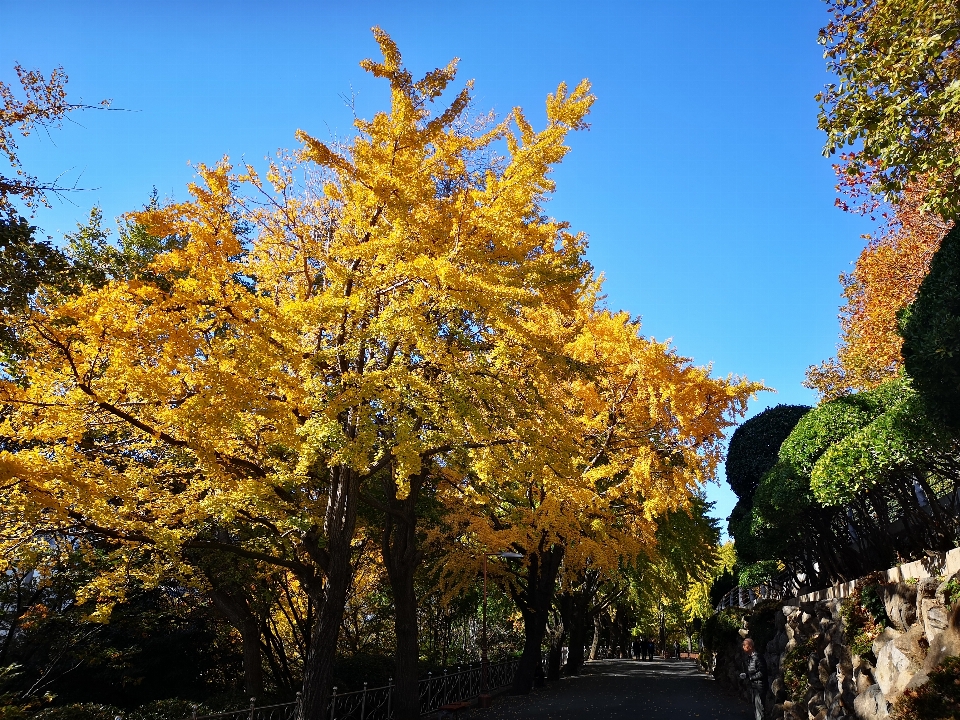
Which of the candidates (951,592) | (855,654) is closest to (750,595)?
(855,654)

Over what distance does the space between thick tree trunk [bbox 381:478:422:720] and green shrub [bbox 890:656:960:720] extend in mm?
8622

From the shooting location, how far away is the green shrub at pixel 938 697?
6438 millimetres

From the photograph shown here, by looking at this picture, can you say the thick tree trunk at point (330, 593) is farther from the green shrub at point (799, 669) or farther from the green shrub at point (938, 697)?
the green shrub at point (799, 669)

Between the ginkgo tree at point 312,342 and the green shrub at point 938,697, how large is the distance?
5478mm

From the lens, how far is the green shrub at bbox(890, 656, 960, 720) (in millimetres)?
6438

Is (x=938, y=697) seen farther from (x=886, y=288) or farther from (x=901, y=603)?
(x=886, y=288)

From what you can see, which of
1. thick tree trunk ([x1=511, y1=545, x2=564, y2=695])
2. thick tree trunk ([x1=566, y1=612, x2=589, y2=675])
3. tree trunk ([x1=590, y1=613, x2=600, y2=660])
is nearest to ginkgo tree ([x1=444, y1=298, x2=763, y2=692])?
thick tree trunk ([x1=511, y1=545, x2=564, y2=695])

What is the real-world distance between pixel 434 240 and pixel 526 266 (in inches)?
47.3

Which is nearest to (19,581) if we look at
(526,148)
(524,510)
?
(524,510)

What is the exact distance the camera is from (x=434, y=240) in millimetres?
7547

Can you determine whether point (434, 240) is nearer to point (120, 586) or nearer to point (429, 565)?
point (120, 586)

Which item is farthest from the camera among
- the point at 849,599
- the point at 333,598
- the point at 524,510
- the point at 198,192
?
the point at 524,510

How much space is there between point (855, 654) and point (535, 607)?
990 cm

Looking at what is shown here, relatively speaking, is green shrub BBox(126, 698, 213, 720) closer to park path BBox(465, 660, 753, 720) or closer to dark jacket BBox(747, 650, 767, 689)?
park path BBox(465, 660, 753, 720)
